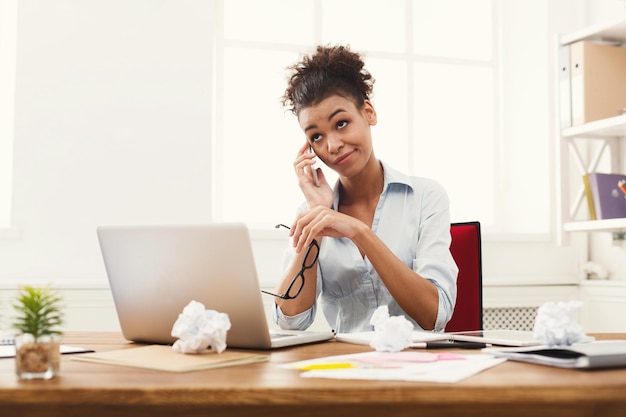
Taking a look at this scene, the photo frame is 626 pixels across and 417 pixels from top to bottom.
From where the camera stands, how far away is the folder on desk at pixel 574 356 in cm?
87

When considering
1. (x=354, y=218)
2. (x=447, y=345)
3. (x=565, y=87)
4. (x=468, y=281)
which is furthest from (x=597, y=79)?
(x=447, y=345)

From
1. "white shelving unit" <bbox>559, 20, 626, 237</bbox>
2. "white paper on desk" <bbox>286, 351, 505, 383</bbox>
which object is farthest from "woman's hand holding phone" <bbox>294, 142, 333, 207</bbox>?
"white shelving unit" <bbox>559, 20, 626, 237</bbox>

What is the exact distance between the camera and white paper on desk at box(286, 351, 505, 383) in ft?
2.66

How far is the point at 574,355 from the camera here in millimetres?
927

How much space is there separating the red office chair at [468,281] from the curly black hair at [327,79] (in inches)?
17.7

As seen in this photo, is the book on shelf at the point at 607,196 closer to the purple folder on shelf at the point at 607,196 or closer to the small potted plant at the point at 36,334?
the purple folder on shelf at the point at 607,196

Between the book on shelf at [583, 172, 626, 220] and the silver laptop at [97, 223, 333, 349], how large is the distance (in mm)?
1821

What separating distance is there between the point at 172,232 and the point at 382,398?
1.74ft

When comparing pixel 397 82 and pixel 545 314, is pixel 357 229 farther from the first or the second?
pixel 397 82

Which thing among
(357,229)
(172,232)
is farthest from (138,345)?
(357,229)

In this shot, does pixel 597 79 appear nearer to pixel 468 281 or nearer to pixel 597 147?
pixel 597 147

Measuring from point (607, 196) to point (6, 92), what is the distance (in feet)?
7.67

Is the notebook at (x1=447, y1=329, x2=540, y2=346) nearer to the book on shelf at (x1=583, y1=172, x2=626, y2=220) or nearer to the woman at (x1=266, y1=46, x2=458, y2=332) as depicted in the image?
the woman at (x1=266, y1=46, x2=458, y2=332)

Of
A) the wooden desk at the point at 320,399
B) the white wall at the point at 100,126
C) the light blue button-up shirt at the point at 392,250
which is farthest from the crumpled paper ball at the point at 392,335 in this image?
the white wall at the point at 100,126
